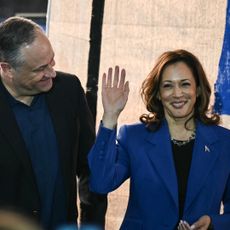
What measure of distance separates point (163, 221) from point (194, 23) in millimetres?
1116

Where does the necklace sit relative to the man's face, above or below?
below

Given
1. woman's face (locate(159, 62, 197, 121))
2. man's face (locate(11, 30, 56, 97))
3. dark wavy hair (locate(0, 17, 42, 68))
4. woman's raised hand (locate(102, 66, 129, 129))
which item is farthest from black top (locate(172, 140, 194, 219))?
dark wavy hair (locate(0, 17, 42, 68))

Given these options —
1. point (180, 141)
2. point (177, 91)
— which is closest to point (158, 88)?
point (177, 91)

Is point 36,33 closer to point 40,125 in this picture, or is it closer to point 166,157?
point 40,125

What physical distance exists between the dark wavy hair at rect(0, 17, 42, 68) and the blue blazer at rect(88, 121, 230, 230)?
0.46 metres

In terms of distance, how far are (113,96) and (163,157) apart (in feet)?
1.03

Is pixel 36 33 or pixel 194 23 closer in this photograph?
pixel 36 33

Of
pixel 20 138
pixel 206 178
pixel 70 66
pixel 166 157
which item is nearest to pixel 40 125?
pixel 20 138

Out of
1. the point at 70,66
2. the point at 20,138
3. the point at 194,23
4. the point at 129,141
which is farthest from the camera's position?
the point at 70,66

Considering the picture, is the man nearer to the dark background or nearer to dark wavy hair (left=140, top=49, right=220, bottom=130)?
dark wavy hair (left=140, top=49, right=220, bottom=130)

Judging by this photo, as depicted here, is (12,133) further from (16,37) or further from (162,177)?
(162,177)

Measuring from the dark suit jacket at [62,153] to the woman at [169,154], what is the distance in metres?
0.12

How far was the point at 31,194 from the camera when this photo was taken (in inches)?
69.3

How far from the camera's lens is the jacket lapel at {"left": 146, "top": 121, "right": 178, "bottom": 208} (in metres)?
1.81
